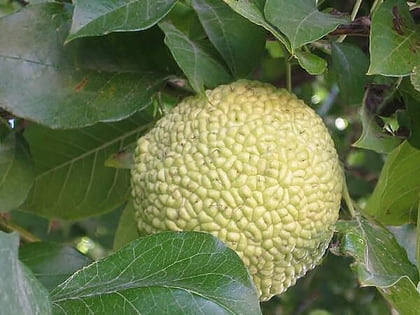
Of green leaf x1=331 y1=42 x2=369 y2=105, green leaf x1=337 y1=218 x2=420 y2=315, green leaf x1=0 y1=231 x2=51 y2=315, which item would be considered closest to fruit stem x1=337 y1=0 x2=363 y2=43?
green leaf x1=331 y1=42 x2=369 y2=105

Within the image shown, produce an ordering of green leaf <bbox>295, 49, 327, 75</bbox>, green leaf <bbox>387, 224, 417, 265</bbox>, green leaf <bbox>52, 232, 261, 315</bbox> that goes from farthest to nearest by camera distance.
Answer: green leaf <bbox>387, 224, 417, 265</bbox> < green leaf <bbox>295, 49, 327, 75</bbox> < green leaf <bbox>52, 232, 261, 315</bbox>

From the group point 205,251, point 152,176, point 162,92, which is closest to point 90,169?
point 162,92

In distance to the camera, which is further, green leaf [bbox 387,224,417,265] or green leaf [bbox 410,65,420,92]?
green leaf [bbox 387,224,417,265]

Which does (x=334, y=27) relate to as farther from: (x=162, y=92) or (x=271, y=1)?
(x=162, y=92)

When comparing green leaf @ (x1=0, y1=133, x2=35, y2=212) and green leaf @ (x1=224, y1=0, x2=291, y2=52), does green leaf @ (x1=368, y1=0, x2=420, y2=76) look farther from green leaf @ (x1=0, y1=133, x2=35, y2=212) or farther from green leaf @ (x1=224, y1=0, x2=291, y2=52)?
green leaf @ (x1=0, y1=133, x2=35, y2=212)

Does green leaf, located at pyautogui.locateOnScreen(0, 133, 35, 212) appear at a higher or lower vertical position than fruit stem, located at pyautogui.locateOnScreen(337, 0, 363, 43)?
lower

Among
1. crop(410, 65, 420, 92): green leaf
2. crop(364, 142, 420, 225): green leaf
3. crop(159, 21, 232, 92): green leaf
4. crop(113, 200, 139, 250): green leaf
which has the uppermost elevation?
crop(159, 21, 232, 92): green leaf

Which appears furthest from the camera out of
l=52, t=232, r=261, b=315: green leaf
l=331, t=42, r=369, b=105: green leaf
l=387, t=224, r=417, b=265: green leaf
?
l=387, t=224, r=417, b=265: green leaf
